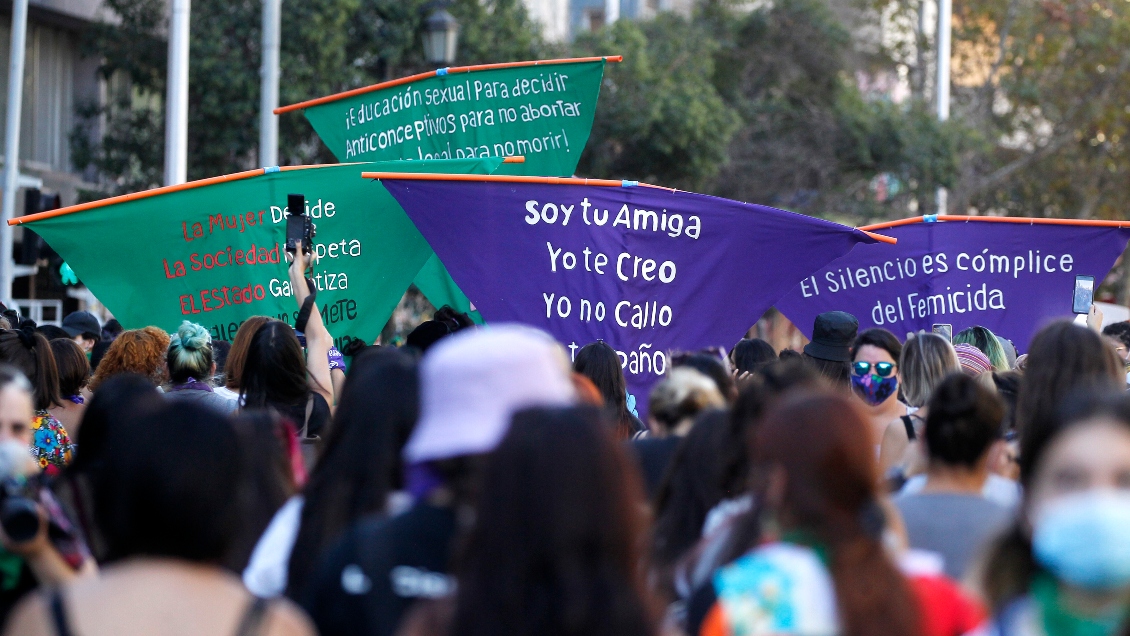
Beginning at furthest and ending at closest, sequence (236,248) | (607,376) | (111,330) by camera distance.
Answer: (111,330)
(236,248)
(607,376)

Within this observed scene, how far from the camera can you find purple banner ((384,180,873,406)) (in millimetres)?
7230

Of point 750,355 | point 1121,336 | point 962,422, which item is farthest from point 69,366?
point 1121,336

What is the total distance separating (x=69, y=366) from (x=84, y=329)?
3.28 m

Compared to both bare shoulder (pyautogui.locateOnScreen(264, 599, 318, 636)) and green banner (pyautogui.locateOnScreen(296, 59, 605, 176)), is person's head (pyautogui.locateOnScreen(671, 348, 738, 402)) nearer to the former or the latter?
bare shoulder (pyautogui.locateOnScreen(264, 599, 318, 636))

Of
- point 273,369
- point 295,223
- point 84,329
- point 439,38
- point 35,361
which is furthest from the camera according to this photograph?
point 439,38

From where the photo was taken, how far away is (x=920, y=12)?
81.1 feet

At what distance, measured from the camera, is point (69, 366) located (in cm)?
650

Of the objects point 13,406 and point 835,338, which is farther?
point 835,338

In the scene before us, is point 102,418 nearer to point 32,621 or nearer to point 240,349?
point 32,621

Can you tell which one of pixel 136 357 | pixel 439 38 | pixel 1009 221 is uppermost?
pixel 439 38

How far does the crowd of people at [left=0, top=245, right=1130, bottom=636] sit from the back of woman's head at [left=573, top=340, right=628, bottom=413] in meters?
2.12

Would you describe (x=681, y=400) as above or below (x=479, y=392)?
below

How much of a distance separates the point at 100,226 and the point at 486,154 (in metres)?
2.66

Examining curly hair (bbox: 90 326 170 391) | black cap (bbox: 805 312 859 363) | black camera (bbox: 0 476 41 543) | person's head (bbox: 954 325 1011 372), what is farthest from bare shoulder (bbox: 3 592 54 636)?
person's head (bbox: 954 325 1011 372)
